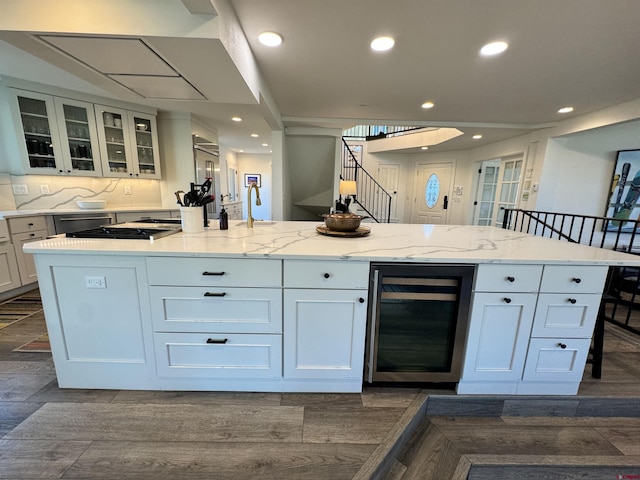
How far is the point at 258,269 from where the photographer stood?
143cm

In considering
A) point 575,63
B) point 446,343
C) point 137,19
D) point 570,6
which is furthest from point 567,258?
point 137,19

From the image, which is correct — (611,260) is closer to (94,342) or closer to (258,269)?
(258,269)

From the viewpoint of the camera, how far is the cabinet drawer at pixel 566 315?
148cm

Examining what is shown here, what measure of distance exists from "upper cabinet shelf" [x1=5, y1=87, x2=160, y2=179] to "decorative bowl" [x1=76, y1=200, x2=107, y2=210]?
37 cm

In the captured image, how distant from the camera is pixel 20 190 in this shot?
318cm

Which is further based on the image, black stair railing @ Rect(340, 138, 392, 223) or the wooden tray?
black stair railing @ Rect(340, 138, 392, 223)

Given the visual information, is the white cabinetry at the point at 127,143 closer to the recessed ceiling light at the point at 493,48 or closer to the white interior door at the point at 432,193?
the recessed ceiling light at the point at 493,48

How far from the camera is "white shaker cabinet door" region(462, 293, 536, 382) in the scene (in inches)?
58.2

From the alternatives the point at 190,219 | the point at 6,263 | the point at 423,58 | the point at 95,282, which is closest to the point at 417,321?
the point at 190,219

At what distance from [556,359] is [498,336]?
41 centimetres

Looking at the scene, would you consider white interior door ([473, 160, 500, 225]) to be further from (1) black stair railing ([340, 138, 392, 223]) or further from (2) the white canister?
(2) the white canister

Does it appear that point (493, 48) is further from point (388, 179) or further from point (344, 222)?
point (388, 179)

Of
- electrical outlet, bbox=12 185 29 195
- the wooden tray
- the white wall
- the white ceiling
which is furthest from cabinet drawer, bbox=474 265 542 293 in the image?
electrical outlet, bbox=12 185 29 195

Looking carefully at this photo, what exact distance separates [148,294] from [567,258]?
2.32 metres
